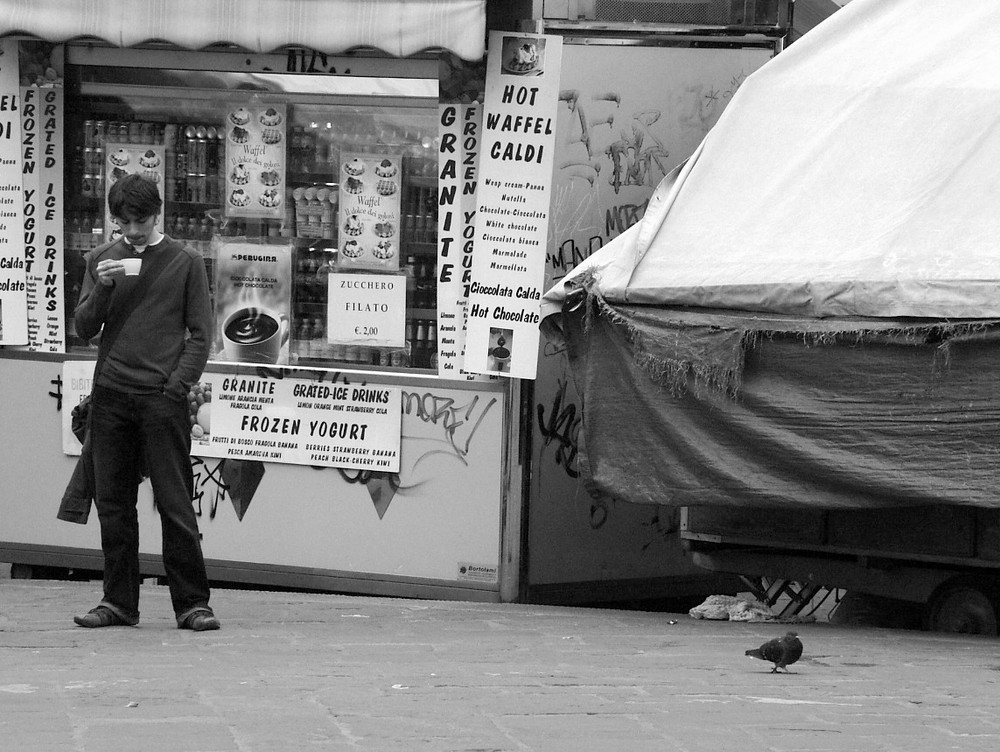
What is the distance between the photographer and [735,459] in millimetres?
6746

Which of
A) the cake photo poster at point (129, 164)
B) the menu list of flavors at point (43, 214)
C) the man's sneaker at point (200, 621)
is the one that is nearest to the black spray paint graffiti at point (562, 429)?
the man's sneaker at point (200, 621)

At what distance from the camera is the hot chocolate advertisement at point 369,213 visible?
7984mm

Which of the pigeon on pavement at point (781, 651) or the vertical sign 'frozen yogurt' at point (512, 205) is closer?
the pigeon on pavement at point (781, 651)

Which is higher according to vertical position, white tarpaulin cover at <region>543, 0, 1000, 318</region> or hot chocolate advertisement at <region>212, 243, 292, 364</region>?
white tarpaulin cover at <region>543, 0, 1000, 318</region>

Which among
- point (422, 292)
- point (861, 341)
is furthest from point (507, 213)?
point (861, 341)

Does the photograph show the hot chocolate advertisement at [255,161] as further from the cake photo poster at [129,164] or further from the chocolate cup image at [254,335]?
the chocolate cup image at [254,335]

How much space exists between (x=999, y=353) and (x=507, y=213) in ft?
7.99

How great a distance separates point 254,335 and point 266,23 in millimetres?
1678

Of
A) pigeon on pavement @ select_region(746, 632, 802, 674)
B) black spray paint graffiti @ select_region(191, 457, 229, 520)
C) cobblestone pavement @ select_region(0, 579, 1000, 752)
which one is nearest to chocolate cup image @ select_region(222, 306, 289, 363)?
black spray paint graffiti @ select_region(191, 457, 229, 520)

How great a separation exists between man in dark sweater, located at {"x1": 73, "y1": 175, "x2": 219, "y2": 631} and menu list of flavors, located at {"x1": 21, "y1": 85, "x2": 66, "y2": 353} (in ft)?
6.34

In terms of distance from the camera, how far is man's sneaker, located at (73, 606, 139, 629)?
6.35 metres

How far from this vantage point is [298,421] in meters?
7.83

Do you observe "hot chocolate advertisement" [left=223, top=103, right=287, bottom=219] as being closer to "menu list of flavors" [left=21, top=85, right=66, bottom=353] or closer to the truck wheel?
"menu list of flavors" [left=21, top=85, right=66, bottom=353]

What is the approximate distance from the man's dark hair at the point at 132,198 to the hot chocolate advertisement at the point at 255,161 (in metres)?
2.02
